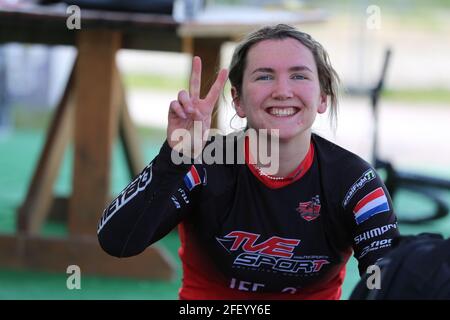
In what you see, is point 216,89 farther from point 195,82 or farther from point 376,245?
point 376,245

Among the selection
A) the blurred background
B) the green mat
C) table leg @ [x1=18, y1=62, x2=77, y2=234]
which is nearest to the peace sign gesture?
the blurred background

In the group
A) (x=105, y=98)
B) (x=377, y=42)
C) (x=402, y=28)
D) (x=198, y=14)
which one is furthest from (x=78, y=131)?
(x=402, y=28)

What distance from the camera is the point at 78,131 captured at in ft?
14.0

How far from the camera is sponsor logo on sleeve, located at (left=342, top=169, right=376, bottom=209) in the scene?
236cm

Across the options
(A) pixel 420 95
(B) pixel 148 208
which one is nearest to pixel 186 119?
(B) pixel 148 208

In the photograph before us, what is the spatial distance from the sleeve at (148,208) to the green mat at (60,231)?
1.82 m

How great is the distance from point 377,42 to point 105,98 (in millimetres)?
10242

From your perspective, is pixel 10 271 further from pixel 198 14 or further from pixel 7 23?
pixel 198 14

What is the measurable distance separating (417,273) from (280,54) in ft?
3.37

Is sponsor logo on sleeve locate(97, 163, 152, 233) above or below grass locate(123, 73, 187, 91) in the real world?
below

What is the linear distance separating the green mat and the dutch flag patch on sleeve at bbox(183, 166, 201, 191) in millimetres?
1838

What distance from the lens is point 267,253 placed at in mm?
2379

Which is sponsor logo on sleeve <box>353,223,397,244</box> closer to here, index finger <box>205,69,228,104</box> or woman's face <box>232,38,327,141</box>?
woman's face <box>232,38,327,141</box>

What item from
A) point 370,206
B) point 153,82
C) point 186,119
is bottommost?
point 370,206
